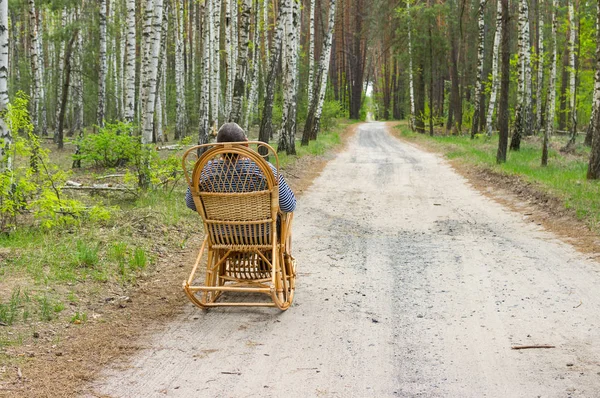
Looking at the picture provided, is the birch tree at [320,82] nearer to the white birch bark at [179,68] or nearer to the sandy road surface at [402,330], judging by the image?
the white birch bark at [179,68]

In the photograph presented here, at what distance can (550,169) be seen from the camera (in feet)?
50.3

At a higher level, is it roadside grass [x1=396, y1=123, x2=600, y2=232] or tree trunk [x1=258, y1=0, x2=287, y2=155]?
tree trunk [x1=258, y1=0, x2=287, y2=155]

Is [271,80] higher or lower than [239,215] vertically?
higher

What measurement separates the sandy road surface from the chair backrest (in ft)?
2.72

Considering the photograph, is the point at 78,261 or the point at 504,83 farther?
the point at 504,83

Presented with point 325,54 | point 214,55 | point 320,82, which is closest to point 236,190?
point 214,55

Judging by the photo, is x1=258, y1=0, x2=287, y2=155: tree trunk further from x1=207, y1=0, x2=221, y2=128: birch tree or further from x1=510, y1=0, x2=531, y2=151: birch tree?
x1=510, y1=0, x2=531, y2=151: birch tree

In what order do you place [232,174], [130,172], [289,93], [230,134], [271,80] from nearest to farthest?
[232,174]
[230,134]
[130,172]
[271,80]
[289,93]

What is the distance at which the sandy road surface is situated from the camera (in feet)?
12.7

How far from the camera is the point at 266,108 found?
17.4 metres

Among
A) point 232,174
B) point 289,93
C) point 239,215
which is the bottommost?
point 239,215

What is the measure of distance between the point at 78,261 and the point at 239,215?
2.15 m

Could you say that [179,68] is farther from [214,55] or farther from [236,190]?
[236,190]

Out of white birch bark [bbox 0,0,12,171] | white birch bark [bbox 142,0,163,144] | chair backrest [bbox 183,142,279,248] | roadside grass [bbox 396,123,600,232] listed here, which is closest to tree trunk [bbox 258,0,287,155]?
white birch bark [bbox 142,0,163,144]
